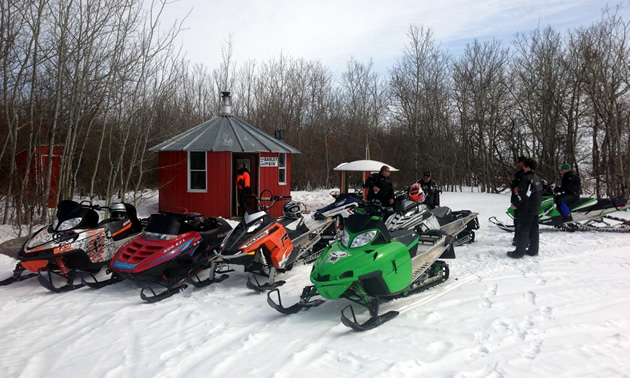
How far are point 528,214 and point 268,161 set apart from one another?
8.07 m

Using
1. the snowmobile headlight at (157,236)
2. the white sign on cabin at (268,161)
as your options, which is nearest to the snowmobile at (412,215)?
the snowmobile headlight at (157,236)

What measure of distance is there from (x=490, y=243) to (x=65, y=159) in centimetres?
880

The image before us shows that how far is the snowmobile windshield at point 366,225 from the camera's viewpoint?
13.9ft

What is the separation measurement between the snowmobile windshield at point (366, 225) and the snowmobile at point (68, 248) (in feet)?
11.9

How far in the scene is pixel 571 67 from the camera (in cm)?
1833

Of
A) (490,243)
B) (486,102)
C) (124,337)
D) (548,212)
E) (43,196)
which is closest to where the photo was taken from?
(124,337)

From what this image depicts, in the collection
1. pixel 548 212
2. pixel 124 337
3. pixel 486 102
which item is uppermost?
pixel 486 102

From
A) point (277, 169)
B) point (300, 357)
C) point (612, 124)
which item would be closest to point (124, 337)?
point (300, 357)

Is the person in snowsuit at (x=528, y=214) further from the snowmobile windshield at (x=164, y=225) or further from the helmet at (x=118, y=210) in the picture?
the helmet at (x=118, y=210)

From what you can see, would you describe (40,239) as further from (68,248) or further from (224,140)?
(224,140)

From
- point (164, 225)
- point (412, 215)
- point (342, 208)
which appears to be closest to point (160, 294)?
point (164, 225)

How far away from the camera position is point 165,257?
527cm

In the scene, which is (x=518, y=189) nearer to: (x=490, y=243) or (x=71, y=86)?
(x=490, y=243)

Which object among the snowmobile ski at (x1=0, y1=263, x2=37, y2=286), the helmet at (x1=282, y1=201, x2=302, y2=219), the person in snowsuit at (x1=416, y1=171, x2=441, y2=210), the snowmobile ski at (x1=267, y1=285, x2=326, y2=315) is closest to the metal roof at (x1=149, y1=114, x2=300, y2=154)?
the person in snowsuit at (x1=416, y1=171, x2=441, y2=210)
